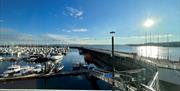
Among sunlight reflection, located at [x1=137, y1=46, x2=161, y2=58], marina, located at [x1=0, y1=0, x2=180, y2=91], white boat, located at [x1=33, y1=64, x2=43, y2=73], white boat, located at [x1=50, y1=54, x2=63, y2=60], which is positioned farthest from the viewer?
white boat, located at [x1=33, y1=64, x2=43, y2=73]

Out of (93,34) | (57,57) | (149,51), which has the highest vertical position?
(93,34)

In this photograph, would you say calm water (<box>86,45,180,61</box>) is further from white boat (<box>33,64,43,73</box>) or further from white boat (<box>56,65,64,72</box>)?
white boat (<box>33,64,43,73</box>)

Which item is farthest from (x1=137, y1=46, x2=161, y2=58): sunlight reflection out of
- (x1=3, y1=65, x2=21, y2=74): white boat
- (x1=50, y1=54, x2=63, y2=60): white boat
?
(x1=3, y1=65, x2=21, y2=74): white boat

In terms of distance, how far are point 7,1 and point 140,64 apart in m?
2.33

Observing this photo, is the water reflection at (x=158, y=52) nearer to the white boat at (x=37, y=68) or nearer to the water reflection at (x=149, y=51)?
the water reflection at (x=149, y=51)

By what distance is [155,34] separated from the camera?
2.50m

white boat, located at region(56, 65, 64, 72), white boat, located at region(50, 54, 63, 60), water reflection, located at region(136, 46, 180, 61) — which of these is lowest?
white boat, located at region(56, 65, 64, 72)

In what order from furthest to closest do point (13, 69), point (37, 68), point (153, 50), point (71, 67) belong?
1. point (71, 67)
2. point (37, 68)
3. point (13, 69)
4. point (153, 50)

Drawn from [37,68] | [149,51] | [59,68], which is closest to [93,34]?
A: [149,51]

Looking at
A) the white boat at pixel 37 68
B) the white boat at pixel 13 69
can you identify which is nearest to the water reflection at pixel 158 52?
the white boat at pixel 37 68

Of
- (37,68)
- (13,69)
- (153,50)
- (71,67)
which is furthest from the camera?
(71,67)

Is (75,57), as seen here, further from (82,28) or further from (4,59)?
(4,59)

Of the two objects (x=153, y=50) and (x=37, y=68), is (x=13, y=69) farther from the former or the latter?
(x=153, y=50)

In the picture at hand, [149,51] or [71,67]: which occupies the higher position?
[149,51]
